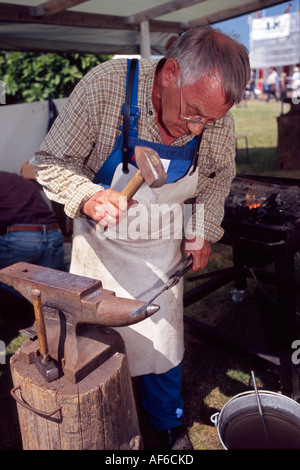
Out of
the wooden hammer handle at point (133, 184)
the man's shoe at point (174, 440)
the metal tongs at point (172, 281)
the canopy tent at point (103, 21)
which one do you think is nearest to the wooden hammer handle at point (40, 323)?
the metal tongs at point (172, 281)

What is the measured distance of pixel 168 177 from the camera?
192 cm

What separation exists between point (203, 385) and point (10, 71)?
7.18 meters

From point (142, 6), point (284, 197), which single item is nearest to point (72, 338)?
point (284, 197)

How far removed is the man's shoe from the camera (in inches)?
89.7

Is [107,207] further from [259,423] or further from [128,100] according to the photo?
[259,423]

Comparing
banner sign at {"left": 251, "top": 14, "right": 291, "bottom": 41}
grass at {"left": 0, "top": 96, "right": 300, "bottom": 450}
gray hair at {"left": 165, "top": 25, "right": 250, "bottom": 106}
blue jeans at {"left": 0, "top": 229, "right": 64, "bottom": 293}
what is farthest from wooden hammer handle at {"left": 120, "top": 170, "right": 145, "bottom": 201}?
banner sign at {"left": 251, "top": 14, "right": 291, "bottom": 41}

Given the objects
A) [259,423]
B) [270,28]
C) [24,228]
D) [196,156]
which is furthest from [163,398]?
[270,28]

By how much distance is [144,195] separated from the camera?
1.95 m

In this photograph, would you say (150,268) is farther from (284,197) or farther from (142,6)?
(142,6)

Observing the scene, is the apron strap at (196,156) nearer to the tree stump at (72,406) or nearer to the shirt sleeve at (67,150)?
the shirt sleeve at (67,150)

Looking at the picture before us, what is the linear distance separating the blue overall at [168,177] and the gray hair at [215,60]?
29 centimetres

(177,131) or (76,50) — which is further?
(76,50)

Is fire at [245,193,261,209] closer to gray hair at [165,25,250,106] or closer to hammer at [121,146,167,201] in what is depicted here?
gray hair at [165,25,250,106]
